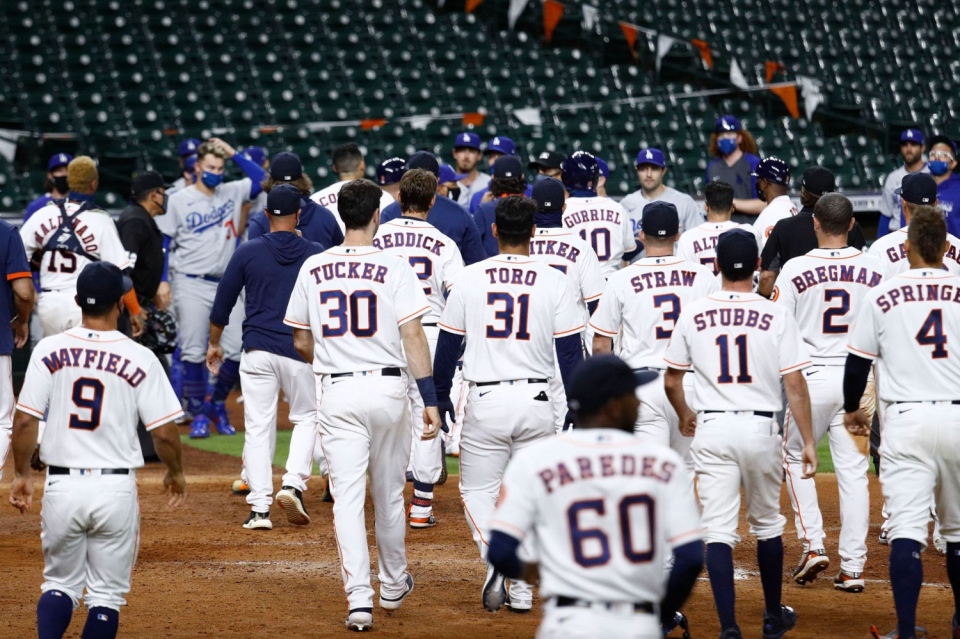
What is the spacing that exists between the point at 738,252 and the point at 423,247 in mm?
2655

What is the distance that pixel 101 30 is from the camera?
18359 mm

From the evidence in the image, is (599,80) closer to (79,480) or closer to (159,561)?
(159,561)

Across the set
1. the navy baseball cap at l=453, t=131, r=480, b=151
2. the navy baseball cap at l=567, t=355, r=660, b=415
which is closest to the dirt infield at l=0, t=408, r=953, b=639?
the navy baseball cap at l=567, t=355, r=660, b=415

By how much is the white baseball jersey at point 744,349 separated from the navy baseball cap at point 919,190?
5.49 ft

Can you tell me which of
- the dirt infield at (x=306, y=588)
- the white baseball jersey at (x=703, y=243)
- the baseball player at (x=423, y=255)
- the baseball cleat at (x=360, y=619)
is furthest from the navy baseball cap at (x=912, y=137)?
the baseball cleat at (x=360, y=619)

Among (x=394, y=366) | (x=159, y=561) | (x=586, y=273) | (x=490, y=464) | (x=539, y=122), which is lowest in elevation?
(x=159, y=561)

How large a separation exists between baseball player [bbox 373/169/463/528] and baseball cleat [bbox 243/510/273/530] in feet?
2.96

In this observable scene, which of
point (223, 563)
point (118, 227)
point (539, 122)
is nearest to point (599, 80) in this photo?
point (539, 122)

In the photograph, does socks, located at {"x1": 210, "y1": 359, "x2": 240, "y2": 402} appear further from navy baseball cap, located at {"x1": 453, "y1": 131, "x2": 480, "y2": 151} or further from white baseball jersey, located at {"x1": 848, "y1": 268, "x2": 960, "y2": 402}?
white baseball jersey, located at {"x1": 848, "y1": 268, "x2": 960, "y2": 402}

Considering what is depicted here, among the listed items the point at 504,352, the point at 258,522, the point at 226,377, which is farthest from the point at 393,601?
the point at 226,377

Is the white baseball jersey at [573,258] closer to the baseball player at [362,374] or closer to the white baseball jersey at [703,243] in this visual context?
the white baseball jersey at [703,243]

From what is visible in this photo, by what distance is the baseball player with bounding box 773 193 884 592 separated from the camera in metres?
6.14

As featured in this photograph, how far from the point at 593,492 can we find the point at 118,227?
707 centimetres

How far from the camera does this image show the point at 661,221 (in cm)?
607
